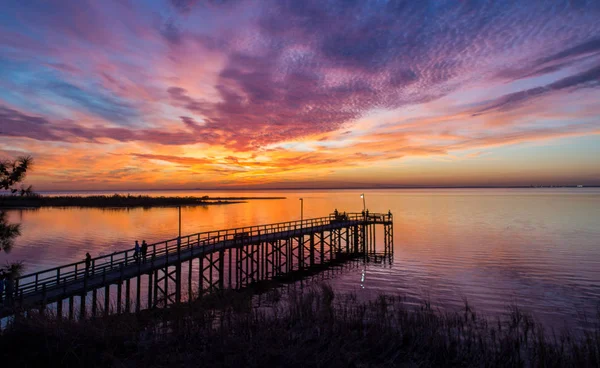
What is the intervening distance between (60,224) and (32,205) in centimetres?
6466

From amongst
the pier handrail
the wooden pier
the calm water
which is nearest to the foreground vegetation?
the wooden pier

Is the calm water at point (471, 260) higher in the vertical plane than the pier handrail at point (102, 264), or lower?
lower

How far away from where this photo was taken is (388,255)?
44.4 m

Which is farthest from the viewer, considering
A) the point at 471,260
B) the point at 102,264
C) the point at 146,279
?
the point at 471,260

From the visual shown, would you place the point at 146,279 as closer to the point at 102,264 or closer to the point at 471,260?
the point at 102,264

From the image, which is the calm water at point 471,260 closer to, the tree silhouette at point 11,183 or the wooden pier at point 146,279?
the wooden pier at point 146,279

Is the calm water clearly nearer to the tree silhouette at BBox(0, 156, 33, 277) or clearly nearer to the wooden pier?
the wooden pier

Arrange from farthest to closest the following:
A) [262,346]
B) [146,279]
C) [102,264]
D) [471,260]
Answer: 1. [471,260]
2. [146,279]
3. [102,264]
4. [262,346]

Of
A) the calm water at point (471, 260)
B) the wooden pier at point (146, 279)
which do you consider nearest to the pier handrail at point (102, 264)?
the wooden pier at point (146, 279)

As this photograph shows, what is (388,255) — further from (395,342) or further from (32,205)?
(32,205)

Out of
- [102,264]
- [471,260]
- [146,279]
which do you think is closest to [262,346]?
[102,264]

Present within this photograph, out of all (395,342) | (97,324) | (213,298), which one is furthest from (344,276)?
(97,324)

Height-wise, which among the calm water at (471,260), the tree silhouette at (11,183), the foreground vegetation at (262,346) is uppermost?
the tree silhouette at (11,183)

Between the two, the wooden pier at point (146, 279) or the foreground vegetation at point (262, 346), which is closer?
the foreground vegetation at point (262, 346)
